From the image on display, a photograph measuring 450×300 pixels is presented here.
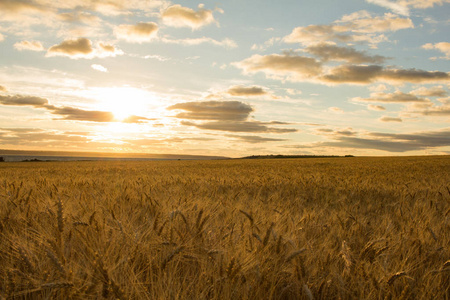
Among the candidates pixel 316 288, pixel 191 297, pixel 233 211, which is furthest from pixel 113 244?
pixel 233 211

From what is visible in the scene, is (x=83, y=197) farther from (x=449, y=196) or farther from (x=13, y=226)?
(x=449, y=196)

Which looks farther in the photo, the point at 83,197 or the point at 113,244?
the point at 83,197

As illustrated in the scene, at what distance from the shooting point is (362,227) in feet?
8.34

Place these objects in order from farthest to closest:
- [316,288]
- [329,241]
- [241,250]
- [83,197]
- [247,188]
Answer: [247,188] < [83,197] < [329,241] < [241,250] < [316,288]

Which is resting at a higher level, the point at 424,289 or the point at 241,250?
the point at 241,250

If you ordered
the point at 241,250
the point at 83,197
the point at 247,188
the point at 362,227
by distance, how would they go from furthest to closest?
the point at 247,188 < the point at 83,197 < the point at 362,227 < the point at 241,250

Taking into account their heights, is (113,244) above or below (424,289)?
above

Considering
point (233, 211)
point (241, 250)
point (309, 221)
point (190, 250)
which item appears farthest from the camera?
point (233, 211)

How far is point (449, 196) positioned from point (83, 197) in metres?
5.60

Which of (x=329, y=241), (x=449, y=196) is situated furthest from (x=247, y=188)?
(x=329, y=241)

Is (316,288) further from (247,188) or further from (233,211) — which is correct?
(247,188)

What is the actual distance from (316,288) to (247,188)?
4.38m

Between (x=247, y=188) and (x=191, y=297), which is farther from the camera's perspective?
(x=247, y=188)

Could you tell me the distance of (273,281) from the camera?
4.91 ft
